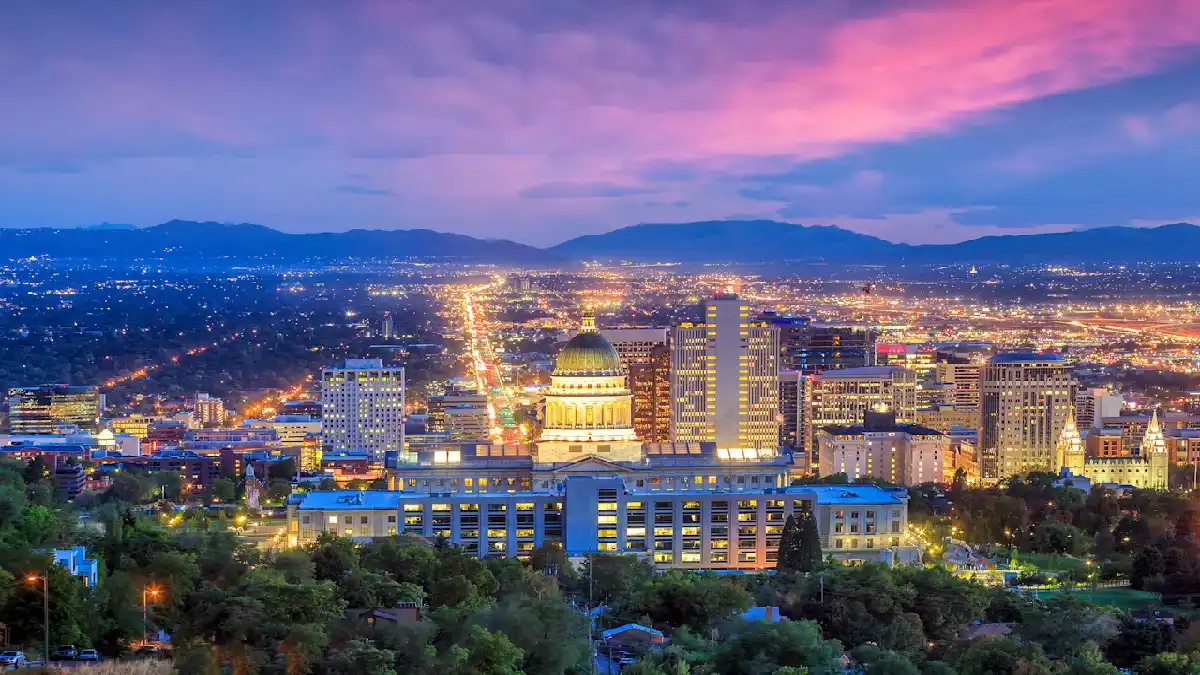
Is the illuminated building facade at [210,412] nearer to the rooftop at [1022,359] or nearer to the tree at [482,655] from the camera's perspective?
the rooftop at [1022,359]

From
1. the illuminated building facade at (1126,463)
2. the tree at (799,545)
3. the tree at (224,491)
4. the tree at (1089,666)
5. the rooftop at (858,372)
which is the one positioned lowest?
the illuminated building facade at (1126,463)

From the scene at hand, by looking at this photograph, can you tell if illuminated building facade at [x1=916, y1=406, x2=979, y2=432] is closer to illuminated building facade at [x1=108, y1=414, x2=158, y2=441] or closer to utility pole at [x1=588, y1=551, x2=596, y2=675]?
illuminated building facade at [x1=108, y1=414, x2=158, y2=441]

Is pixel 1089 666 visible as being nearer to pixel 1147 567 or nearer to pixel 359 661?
pixel 359 661

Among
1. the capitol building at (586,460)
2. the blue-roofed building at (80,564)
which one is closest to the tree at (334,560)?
the blue-roofed building at (80,564)

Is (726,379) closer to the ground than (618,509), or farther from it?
farther from it

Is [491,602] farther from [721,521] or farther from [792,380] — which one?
[792,380]

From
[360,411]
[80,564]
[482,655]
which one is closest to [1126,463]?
[360,411]

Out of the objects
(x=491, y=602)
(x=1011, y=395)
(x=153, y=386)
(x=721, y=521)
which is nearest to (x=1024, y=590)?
(x=721, y=521)
